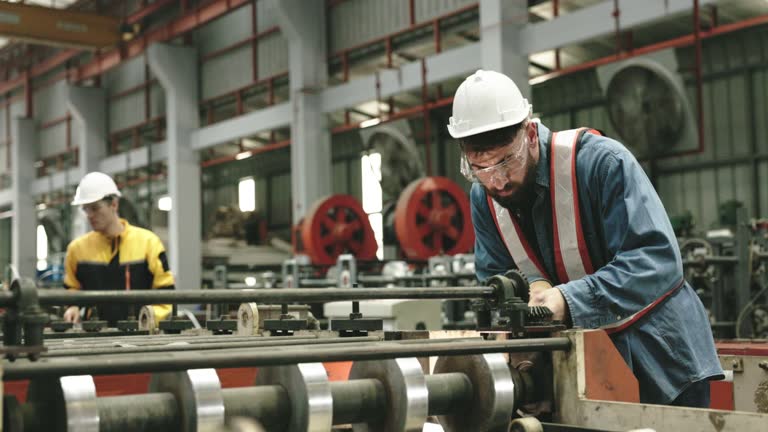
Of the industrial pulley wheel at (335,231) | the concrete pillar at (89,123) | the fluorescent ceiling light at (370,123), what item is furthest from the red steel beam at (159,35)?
the industrial pulley wheel at (335,231)

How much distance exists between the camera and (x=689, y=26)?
9125 millimetres

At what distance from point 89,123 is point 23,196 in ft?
7.90

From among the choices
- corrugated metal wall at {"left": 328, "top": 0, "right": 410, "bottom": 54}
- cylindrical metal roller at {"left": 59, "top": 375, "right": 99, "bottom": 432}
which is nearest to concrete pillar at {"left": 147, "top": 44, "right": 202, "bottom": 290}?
corrugated metal wall at {"left": 328, "top": 0, "right": 410, "bottom": 54}

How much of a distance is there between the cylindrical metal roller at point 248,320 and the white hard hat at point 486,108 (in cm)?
71

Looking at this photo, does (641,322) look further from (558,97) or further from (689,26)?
(558,97)

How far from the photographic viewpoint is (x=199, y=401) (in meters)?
1.13

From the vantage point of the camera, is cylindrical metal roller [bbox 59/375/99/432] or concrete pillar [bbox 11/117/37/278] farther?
concrete pillar [bbox 11/117/37/278]

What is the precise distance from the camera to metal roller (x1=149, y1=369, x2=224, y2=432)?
3.69 feet

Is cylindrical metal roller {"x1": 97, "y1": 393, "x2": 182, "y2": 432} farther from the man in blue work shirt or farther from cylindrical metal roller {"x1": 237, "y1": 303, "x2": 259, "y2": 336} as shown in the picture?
cylindrical metal roller {"x1": 237, "y1": 303, "x2": 259, "y2": 336}

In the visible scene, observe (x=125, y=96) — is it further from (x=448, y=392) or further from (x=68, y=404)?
(x=68, y=404)

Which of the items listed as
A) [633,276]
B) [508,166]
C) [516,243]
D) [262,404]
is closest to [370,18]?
[516,243]

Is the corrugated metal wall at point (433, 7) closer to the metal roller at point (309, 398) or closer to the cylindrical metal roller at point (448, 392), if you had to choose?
the cylindrical metal roller at point (448, 392)

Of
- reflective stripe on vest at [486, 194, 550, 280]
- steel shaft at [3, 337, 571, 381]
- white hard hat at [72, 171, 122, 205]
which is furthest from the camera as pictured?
white hard hat at [72, 171, 122, 205]

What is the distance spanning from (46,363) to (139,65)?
540 inches
